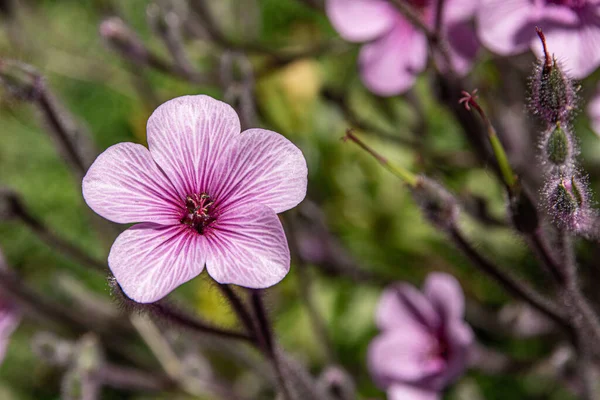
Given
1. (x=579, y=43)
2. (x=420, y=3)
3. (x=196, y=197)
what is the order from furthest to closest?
(x=420, y=3)
(x=579, y=43)
(x=196, y=197)

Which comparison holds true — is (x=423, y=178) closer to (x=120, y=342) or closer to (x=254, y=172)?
(x=254, y=172)

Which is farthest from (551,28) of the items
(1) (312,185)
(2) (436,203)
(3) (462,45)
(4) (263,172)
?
(1) (312,185)

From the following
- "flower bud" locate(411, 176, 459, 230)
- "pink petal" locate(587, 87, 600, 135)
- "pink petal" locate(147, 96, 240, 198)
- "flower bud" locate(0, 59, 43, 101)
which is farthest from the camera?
"pink petal" locate(587, 87, 600, 135)

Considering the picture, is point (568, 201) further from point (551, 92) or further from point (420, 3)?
point (420, 3)

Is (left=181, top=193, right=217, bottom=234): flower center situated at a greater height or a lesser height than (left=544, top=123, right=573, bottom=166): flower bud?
lesser

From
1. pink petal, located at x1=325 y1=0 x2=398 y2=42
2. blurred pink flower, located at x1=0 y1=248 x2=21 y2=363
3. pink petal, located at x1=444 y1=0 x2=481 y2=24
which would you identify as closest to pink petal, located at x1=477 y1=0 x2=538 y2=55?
pink petal, located at x1=444 y1=0 x2=481 y2=24

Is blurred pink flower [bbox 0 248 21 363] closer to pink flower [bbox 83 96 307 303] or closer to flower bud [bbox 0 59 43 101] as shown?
flower bud [bbox 0 59 43 101]

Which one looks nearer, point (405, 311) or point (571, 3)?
point (571, 3)
